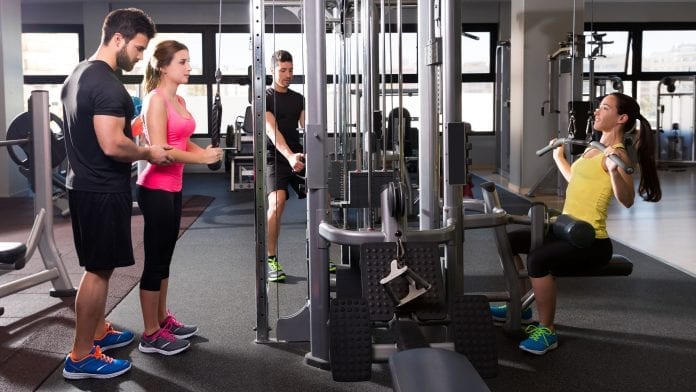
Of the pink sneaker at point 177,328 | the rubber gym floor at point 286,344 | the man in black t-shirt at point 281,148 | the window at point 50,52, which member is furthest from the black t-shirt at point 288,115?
the window at point 50,52

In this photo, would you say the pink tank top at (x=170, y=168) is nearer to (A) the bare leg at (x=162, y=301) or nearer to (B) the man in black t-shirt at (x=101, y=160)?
(B) the man in black t-shirt at (x=101, y=160)

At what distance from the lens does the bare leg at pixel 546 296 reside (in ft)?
8.79

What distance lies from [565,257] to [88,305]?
1.64 m

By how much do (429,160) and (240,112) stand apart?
332 inches

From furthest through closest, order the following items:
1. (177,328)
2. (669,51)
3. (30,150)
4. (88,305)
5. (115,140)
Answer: (669,51) < (30,150) < (177,328) < (88,305) < (115,140)

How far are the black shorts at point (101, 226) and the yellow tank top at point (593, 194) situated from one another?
1617 millimetres

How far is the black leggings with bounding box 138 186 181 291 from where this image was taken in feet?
8.34

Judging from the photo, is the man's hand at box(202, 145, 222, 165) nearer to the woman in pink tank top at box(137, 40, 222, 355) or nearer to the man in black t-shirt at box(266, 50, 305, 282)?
the woman in pink tank top at box(137, 40, 222, 355)

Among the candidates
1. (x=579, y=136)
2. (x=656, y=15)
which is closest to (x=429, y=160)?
(x=579, y=136)

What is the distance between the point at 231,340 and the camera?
9.34 ft

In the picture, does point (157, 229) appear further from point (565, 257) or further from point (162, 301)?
point (565, 257)

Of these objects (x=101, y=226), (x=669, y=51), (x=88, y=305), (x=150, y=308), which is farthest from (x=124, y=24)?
(x=669, y=51)

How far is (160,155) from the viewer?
2.41 metres

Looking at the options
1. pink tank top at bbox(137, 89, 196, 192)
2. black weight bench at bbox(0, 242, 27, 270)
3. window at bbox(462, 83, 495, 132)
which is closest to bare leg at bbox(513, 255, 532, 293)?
pink tank top at bbox(137, 89, 196, 192)
